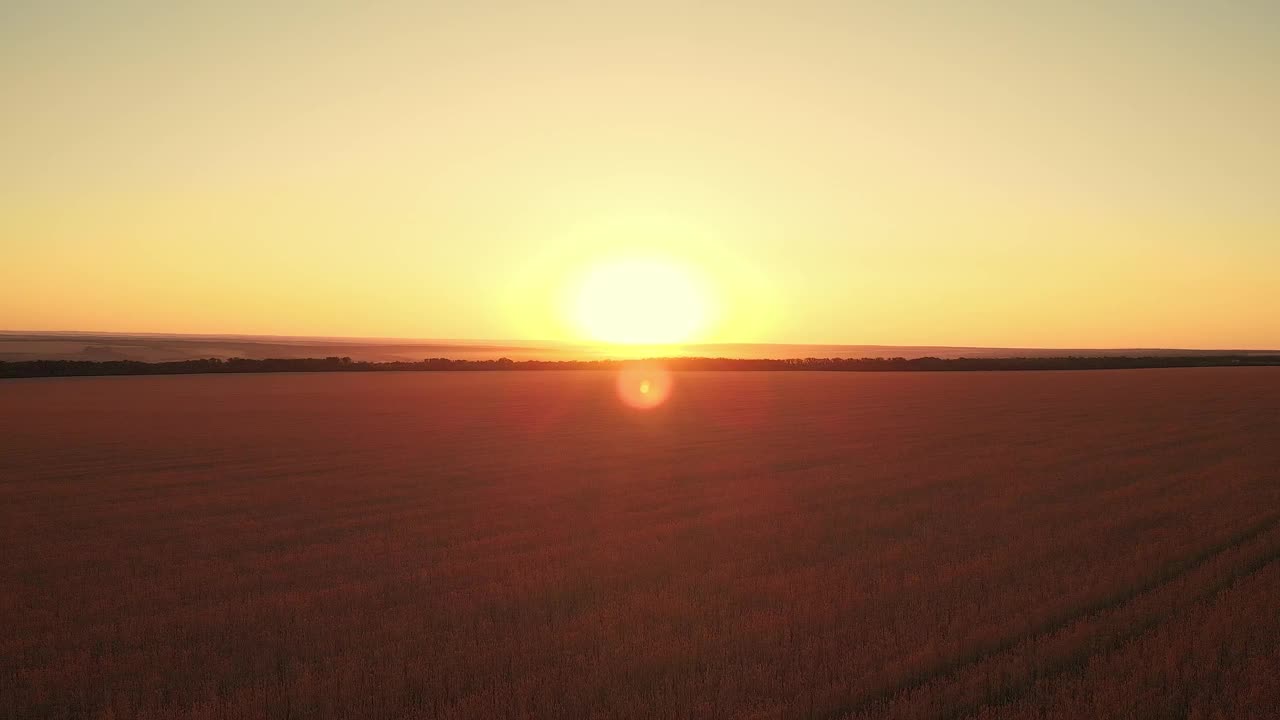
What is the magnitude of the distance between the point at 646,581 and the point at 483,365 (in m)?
73.9

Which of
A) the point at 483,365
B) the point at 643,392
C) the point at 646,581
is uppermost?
the point at 483,365

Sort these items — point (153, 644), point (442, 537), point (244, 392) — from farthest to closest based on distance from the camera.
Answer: point (244, 392), point (442, 537), point (153, 644)

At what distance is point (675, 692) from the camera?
628 centimetres

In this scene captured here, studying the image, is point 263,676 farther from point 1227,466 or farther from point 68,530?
point 1227,466

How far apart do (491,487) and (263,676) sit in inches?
336

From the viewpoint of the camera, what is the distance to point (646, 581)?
9.03 m

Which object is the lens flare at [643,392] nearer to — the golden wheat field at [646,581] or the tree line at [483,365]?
the golden wheat field at [646,581]

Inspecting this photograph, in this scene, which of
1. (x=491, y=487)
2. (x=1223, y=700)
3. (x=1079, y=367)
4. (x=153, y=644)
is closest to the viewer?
(x=1223, y=700)

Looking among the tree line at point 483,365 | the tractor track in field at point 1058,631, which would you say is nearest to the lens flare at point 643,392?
the tree line at point 483,365

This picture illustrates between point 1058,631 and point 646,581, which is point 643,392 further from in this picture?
point 1058,631

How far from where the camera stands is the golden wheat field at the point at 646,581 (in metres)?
6.27

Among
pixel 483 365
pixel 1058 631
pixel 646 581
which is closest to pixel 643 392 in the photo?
pixel 483 365

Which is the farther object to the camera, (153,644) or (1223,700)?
(153,644)

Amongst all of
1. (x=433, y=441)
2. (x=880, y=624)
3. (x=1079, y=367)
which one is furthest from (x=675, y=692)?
(x=1079, y=367)
